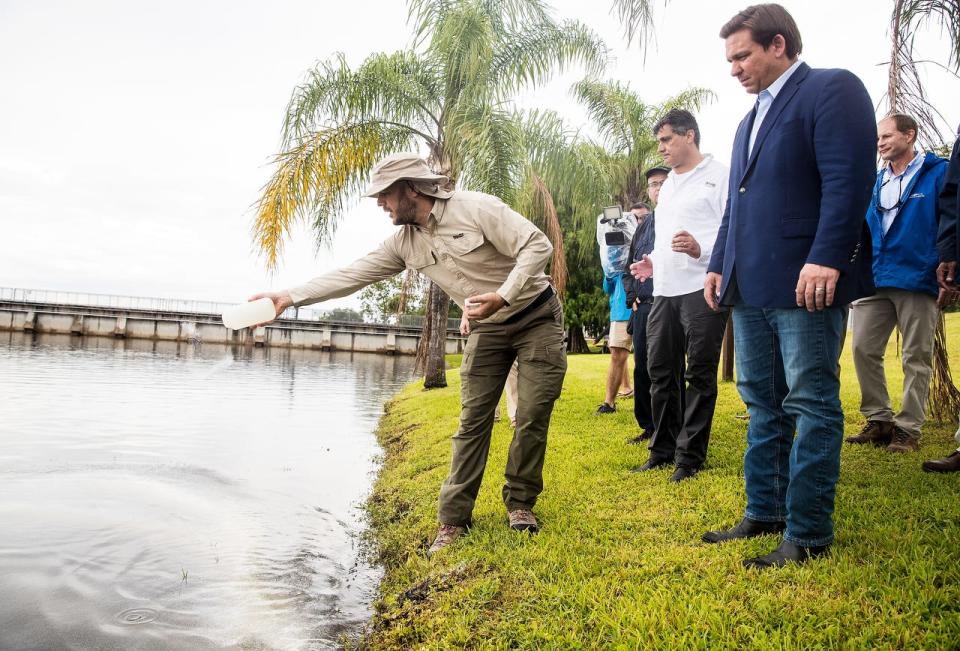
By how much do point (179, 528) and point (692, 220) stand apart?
438 centimetres

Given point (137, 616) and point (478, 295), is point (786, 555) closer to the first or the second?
point (478, 295)

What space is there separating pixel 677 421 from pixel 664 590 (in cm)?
233

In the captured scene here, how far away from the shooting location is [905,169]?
4852 mm

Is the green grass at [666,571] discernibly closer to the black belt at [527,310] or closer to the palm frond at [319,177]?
the black belt at [527,310]

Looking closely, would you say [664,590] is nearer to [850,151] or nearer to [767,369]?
[767,369]

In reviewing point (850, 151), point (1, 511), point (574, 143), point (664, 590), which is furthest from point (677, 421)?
point (574, 143)

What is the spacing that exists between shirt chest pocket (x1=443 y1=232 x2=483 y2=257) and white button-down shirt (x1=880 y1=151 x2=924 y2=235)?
3140 mm

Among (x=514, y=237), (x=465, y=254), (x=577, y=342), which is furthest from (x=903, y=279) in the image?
(x=577, y=342)

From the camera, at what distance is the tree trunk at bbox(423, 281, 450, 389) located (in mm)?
14648

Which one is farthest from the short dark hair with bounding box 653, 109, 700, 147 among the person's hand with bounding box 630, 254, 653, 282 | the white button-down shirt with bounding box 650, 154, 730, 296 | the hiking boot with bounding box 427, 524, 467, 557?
the hiking boot with bounding box 427, 524, 467, 557

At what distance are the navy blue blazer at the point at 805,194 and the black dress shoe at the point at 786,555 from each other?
1.03m

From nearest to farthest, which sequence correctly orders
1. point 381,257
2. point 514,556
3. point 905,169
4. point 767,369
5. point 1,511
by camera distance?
point 767,369 < point 514,556 < point 381,257 < point 905,169 < point 1,511

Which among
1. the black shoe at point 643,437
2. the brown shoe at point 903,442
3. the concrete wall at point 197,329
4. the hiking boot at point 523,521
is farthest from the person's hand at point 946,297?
the concrete wall at point 197,329

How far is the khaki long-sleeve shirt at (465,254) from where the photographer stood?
3736 millimetres
